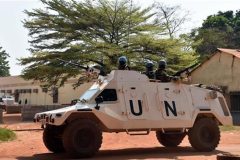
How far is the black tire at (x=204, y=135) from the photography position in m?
13.7

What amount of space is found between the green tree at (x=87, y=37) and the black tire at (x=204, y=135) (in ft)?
49.0

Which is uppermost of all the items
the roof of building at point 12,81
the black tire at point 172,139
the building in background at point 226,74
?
the roof of building at point 12,81

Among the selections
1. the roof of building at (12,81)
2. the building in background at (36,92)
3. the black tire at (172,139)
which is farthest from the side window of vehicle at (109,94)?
the roof of building at (12,81)

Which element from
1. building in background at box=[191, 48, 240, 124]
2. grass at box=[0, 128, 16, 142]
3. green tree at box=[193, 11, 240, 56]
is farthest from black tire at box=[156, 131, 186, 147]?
green tree at box=[193, 11, 240, 56]

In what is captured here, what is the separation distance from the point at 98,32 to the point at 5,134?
48.5 feet

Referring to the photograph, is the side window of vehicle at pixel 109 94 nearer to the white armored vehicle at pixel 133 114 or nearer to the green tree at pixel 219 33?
the white armored vehicle at pixel 133 114

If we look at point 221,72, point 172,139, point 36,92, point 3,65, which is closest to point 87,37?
point 221,72

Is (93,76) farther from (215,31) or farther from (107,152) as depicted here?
(215,31)

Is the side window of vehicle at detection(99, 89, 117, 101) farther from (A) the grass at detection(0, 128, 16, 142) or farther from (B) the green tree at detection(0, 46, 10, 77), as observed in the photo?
(B) the green tree at detection(0, 46, 10, 77)

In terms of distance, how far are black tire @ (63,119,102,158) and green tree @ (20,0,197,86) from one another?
16592 millimetres

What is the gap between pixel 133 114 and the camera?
12.8m

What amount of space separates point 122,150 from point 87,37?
16.0 m

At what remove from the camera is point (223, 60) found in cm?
2791

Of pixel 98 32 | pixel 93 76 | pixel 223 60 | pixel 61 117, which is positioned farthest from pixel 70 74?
pixel 61 117
